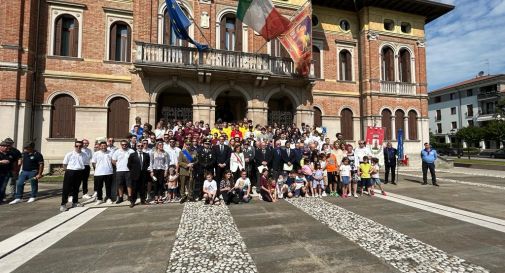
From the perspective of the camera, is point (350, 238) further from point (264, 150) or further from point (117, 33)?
point (117, 33)

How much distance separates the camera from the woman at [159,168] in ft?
26.1

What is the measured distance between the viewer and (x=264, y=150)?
9109 mm

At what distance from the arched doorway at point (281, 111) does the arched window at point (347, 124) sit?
14.5ft

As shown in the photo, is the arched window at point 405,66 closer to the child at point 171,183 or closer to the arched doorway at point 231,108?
the arched doorway at point 231,108

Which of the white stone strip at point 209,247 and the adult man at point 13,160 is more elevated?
the adult man at point 13,160

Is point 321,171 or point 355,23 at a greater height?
point 355,23

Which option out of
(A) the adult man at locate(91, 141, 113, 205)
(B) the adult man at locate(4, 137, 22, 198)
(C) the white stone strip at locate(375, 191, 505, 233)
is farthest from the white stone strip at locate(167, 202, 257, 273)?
(B) the adult man at locate(4, 137, 22, 198)

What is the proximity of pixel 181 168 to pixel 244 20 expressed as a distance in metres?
9.20

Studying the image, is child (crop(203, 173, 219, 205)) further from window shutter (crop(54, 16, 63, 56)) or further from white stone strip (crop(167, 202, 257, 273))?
window shutter (crop(54, 16, 63, 56))

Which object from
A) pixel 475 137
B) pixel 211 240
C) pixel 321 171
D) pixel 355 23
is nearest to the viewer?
pixel 211 240

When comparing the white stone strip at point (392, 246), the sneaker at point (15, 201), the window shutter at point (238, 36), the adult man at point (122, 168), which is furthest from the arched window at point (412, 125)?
the sneaker at point (15, 201)

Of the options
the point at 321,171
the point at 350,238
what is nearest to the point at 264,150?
the point at 321,171

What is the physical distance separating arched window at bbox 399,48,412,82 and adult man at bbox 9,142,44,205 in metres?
22.8

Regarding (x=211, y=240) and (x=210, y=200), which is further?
(x=210, y=200)
